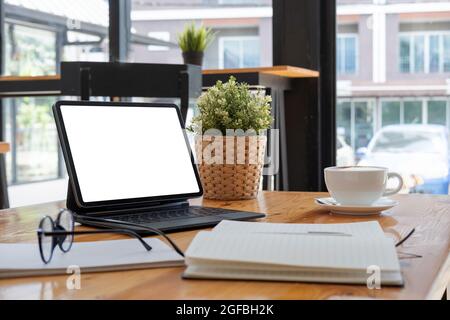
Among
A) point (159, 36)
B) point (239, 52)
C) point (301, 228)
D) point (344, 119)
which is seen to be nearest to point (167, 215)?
point (301, 228)

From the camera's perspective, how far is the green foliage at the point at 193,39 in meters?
2.99

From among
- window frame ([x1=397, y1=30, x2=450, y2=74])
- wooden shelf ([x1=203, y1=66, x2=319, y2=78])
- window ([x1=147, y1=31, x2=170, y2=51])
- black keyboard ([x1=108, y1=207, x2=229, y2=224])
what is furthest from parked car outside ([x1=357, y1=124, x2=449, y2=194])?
black keyboard ([x1=108, y1=207, x2=229, y2=224])

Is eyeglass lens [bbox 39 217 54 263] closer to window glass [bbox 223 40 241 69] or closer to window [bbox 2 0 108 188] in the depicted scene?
window glass [bbox 223 40 241 69]

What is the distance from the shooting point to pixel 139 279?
0.71 metres

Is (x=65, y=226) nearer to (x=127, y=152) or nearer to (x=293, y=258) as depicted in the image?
(x=293, y=258)

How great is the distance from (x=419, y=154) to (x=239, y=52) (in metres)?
0.93

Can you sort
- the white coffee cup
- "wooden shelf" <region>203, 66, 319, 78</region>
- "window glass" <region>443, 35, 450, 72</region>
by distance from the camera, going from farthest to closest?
"window glass" <region>443, 35, 450, 72</region>
"wooden shelf" <region>203, 66, 319, 78</region>
the white coffee cup

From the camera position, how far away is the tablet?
3.74 feet

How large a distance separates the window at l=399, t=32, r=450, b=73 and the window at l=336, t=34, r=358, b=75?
198 mm

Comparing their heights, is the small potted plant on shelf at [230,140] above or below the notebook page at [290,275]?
above

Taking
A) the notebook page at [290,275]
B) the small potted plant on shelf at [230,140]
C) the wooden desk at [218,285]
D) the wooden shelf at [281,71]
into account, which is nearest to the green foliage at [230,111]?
the small potted plant on shelf at [230,140]

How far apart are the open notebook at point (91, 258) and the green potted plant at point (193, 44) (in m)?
2.17

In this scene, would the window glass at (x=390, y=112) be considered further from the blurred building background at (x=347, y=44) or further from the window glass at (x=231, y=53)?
the window glass at (x=231, y=53)

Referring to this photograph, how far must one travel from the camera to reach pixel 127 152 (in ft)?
4.03
